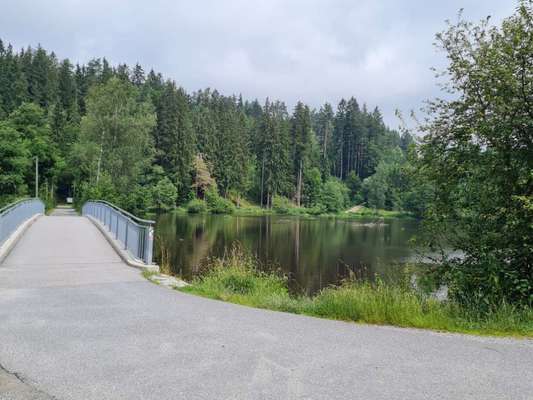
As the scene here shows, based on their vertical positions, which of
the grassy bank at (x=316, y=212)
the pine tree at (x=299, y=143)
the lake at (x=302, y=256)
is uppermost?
the pine tree at (x=299, y=143)

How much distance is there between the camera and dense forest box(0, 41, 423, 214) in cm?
4444

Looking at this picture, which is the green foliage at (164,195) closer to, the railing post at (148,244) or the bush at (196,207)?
the bush at (196,207)

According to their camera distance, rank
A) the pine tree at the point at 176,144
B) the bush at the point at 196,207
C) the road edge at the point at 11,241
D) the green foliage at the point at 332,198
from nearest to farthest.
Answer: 1. the road edge at the point at 11,241
2. the bush at the point at 196,207
3. the pine tree at the point at 176,144
4. the green foliage at the point at 332,198

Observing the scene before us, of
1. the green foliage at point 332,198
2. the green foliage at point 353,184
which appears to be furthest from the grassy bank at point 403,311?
the green foliage at point 353,184

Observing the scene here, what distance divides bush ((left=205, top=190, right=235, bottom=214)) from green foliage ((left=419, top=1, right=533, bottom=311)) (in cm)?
6623

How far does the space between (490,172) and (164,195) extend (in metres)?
62.4

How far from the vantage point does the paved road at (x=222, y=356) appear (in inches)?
149

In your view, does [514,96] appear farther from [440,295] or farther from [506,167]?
[440,295]

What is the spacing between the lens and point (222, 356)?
14.9 feet

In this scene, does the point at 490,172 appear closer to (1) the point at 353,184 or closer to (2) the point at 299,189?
(2) the point at 299,189

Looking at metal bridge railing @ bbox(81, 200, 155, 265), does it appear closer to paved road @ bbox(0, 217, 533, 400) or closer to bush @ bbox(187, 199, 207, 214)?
paved road @ bbox(0, 217, 533, 400)

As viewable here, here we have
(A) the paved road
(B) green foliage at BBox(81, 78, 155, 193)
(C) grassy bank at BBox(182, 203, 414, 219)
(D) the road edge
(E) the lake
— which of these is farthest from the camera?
(C) grassy bank at BBox(182, 203, 414, 219)

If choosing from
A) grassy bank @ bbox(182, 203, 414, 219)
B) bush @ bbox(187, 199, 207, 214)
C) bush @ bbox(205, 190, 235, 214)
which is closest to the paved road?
bush @ bbox(187, 199, 207, 214)

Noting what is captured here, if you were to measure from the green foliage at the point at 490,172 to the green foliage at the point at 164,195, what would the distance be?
61.4 metres
